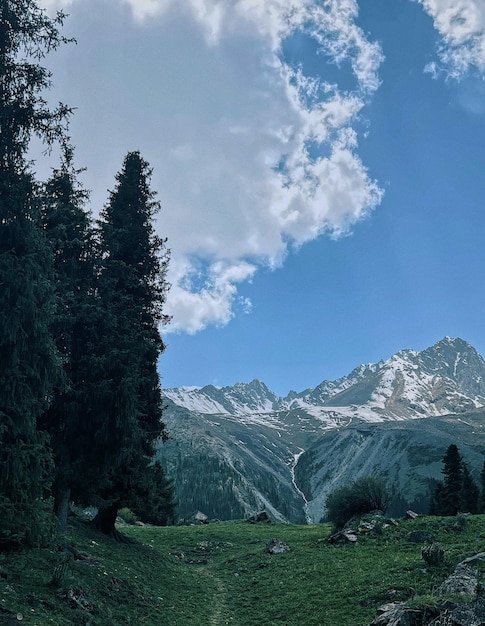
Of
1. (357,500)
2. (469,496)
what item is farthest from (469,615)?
(469,496)

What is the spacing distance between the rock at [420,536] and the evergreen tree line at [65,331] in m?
16.3

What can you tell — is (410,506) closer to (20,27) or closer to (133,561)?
(133,561)

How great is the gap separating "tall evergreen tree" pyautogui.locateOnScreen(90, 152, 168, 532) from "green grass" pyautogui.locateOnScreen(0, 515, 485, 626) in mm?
4517

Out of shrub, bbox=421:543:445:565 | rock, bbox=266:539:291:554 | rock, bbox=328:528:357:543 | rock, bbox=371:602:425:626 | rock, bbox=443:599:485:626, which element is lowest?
rock, bbox=266:539:291:554

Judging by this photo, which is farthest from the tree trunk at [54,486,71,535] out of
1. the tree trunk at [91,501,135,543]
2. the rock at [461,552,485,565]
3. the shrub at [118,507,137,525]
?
the shrub at [118,507,137,525]

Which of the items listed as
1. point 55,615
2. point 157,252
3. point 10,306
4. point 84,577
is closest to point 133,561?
point 84,577

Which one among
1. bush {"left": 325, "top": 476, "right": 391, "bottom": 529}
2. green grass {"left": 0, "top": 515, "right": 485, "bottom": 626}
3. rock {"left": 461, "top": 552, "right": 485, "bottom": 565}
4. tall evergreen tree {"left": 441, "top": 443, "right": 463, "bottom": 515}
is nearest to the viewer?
green grass {"left": 0, "top": 515, "right": 485, "bottom": 626}

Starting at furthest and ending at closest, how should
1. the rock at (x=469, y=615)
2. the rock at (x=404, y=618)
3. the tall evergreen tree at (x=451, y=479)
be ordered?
the tall evergreen tree at (x=451, y=479) → the rock at (x=404, y=618) → the rock at (x=469, y=615)

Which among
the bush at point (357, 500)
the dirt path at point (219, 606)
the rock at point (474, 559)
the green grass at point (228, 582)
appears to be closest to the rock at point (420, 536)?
the green grass at point (228, 582)

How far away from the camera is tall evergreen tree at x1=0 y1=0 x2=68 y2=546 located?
13.4m

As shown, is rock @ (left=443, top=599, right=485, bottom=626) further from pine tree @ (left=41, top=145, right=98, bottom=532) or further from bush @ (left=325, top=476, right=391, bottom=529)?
bush @ (left=325, top=476, right=391, bottom=529)

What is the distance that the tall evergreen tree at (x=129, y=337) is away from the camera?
73.2ft

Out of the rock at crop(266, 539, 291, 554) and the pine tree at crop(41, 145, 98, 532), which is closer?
the pine tree at crop(41, 145, 98, 532)

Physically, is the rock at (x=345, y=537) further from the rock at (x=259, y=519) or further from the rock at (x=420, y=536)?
the rock at (x=259, y=519)
